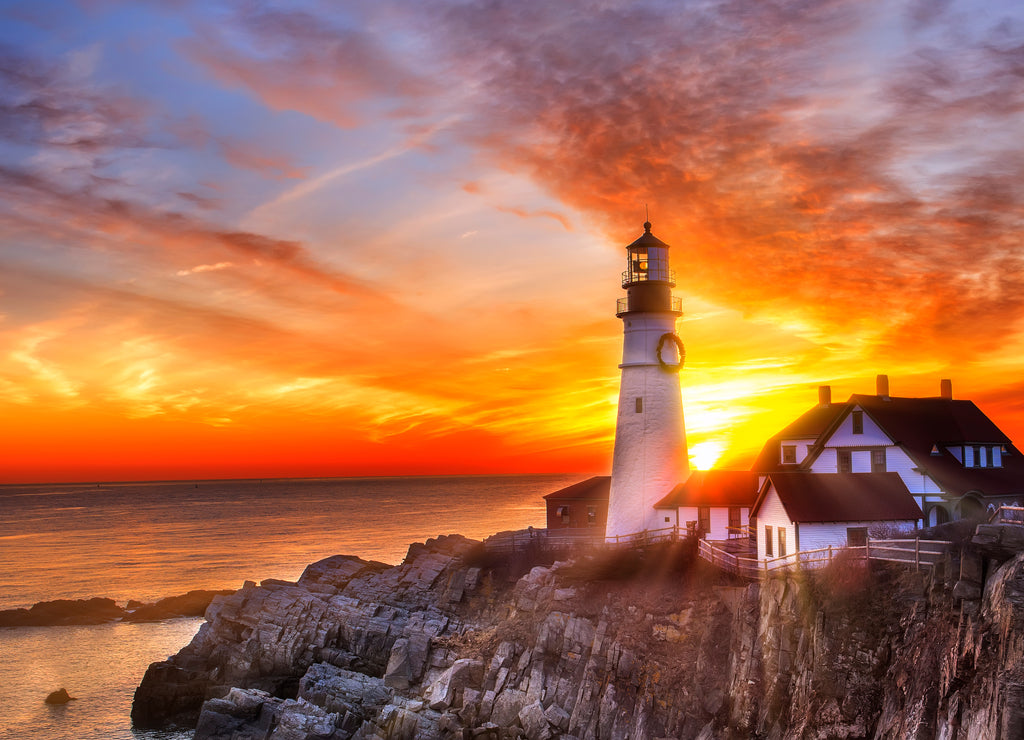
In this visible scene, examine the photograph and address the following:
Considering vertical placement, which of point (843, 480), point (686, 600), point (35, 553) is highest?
point (843, 480)

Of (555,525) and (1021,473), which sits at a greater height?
(1021,473)

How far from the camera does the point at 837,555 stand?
87.8 ft

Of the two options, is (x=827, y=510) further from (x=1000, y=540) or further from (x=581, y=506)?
(x=581, y=506)

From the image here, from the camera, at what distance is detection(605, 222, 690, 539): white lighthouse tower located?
42.3 meters

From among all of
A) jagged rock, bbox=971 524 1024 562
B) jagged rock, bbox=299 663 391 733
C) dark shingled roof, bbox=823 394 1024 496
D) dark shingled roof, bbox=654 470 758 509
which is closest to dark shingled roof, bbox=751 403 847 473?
dark shingled roof, bbox=654 470 758 509

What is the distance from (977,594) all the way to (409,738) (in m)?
19.3

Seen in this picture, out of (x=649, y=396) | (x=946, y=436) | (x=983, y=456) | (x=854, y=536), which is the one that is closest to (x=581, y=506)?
(x=649, y=396)

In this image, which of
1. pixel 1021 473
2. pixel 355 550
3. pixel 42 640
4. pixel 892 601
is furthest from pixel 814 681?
pixel 355 550

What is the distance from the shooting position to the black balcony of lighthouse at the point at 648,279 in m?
42.5

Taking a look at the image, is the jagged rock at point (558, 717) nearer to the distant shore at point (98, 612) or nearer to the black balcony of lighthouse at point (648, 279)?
the black balcony of lighthouse at point (648, 279)

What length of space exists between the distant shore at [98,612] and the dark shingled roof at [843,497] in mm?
46281

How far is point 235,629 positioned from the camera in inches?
1626

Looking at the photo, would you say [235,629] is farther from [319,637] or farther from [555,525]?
[555,525]

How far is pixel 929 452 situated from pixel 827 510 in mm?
8087
